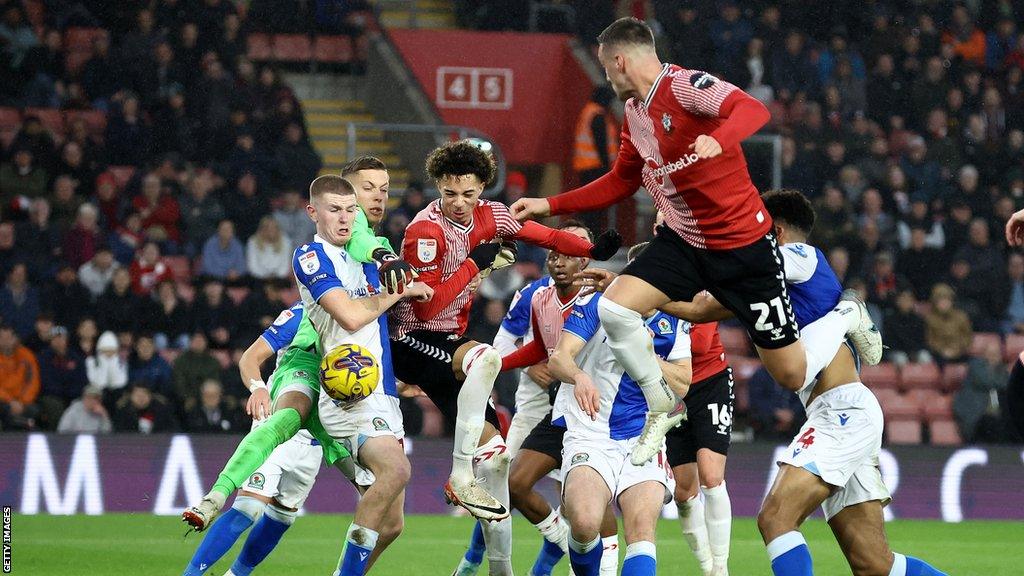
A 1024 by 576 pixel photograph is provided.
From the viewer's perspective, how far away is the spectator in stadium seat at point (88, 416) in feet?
45.4

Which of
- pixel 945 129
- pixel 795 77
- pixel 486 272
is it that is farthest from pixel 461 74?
pixel 486 272

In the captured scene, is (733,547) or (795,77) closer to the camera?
(733,547)

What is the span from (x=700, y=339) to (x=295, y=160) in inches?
336

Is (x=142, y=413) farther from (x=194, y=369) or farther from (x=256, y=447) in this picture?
(x=256, y=447)

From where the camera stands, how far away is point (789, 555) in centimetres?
647

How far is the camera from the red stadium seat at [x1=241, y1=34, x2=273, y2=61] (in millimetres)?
18844

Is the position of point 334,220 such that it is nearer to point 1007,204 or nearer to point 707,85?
point 707,85

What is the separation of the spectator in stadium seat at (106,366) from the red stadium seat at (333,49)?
663cm

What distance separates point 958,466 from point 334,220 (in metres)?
9.05

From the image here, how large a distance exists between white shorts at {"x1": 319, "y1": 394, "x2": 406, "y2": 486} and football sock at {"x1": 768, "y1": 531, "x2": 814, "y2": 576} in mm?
1831

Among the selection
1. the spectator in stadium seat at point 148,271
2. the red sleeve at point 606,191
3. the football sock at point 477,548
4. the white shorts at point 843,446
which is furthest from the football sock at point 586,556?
the spectator in stadium seat at point 148,271

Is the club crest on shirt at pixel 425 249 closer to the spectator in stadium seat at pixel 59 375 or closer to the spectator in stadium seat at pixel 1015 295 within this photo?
the spectator in stadium seat at pixel 59 375

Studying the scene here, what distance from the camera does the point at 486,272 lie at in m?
7.63

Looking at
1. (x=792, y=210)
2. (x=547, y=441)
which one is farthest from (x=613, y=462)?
(x=792, y=210)
